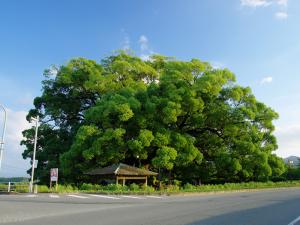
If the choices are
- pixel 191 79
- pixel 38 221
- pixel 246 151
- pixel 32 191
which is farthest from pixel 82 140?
pixel 38 221

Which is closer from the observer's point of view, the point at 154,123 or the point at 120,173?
the point at 120,173

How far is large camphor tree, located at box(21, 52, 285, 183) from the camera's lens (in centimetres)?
3403

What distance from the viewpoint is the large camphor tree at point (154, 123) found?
112 ft

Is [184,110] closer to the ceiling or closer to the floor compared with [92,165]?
closer to the ceiling

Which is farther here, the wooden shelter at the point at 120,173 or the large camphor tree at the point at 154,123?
the large camphor tree at the point at 154,123

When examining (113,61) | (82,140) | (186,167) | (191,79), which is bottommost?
(186,167)

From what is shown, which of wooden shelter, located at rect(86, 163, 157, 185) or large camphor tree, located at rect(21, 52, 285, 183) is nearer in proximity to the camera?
wooden shelter, located at rect(86, 163, 157, 185)

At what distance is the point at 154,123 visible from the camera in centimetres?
3547

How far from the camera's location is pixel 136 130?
119 ft

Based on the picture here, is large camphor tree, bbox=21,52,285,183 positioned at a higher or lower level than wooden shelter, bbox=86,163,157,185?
higher

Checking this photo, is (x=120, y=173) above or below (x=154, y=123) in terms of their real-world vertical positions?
below

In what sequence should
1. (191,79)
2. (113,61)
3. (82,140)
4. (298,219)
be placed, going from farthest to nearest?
1. (113,61)
2. (191,79)
3. (82,140)
4. (298,219)

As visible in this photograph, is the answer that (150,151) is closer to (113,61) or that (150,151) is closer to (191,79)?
(191,79)

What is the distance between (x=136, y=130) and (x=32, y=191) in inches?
524
